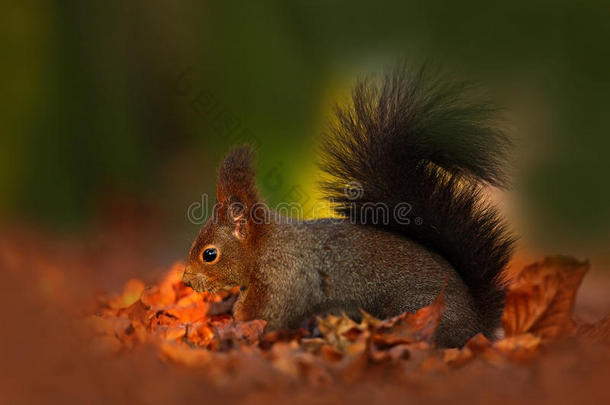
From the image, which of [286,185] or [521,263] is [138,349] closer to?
[286,185]

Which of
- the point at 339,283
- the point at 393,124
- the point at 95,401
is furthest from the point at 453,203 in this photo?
the point at 95,401

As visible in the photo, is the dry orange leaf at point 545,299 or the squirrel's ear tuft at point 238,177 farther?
the squirrel's ear tuft at point 238,177

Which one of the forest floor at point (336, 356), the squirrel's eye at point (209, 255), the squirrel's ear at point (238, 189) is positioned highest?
the squirrel's ear at point (238, 189)

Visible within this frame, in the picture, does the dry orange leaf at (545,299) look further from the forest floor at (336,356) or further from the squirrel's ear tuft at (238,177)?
the squirrel's ear tuft at (238,177)

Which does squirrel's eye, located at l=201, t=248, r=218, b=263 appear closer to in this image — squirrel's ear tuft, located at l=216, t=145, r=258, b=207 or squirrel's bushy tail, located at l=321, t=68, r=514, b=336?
squirrel's ear tuft, located at l=216, t=145, r=258, b=207

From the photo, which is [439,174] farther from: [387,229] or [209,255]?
[209,255]

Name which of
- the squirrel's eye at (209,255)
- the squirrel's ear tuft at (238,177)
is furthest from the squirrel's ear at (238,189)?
the squirrel's eye at (209,255)

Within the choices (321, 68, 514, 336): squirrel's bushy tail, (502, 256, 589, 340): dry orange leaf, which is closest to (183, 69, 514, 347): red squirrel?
(321, 68, 514, 336): squirrel's bushy tail
